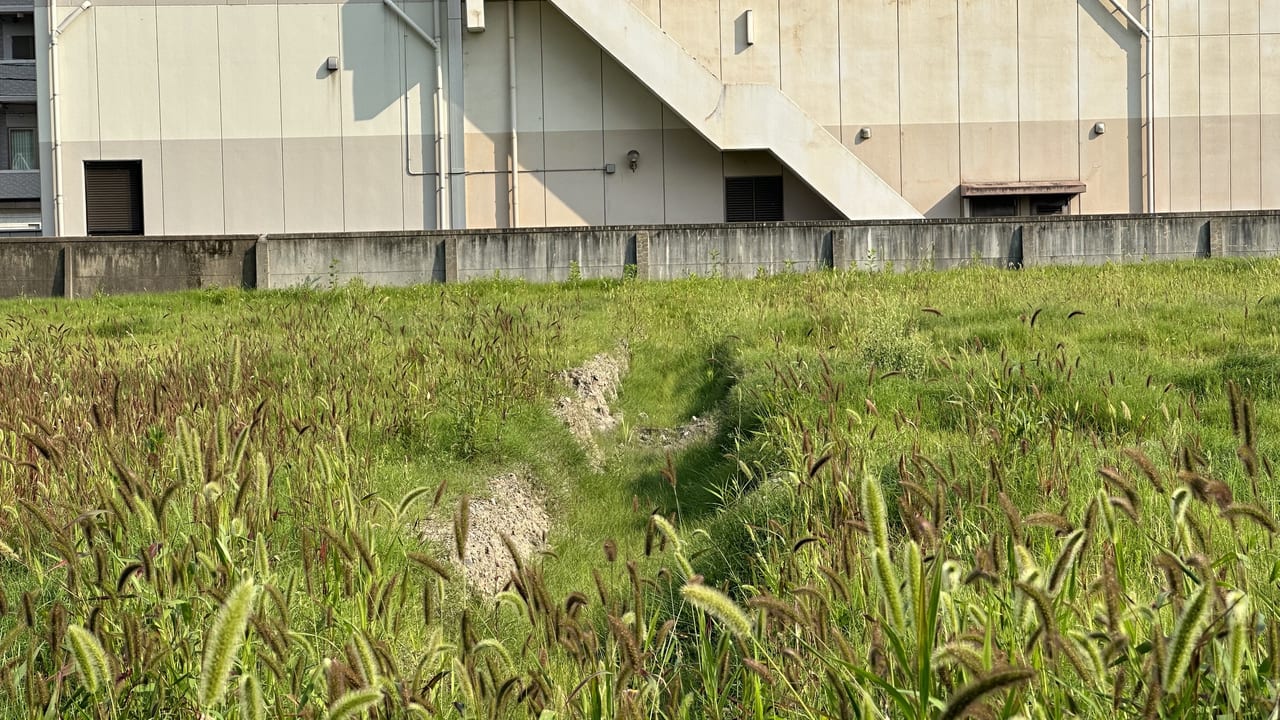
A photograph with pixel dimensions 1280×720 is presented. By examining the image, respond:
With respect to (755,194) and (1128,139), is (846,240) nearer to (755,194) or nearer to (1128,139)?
(755,194)

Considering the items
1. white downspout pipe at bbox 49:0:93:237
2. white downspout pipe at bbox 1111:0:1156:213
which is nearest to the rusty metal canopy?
white downspout pipe at bbox 1111:0:1156:213

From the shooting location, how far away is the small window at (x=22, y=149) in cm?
4491

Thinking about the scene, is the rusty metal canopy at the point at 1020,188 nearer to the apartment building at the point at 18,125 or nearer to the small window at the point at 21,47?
the apartment building at the point at 18,125

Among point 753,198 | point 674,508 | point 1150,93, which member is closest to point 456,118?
point 753,198

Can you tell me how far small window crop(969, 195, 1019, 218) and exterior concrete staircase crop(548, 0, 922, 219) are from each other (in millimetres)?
3054

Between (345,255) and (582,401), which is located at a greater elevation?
(345,255)

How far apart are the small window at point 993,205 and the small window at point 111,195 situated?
62.8ft

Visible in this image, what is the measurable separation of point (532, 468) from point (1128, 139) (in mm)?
23637

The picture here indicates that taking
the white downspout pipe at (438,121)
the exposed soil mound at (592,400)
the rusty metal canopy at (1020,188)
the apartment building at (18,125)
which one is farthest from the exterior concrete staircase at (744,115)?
the apartment building at (18,125)

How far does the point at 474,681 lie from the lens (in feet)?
7.57

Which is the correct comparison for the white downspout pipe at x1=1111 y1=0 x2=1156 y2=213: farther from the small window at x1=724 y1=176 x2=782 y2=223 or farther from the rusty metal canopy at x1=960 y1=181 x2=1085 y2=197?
the small window at x1=724 y1=176 x2=782 y2=223

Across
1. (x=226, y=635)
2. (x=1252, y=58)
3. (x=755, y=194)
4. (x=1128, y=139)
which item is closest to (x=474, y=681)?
(x=226, y=635)

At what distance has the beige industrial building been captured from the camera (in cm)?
2648

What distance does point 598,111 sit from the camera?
26812mm
